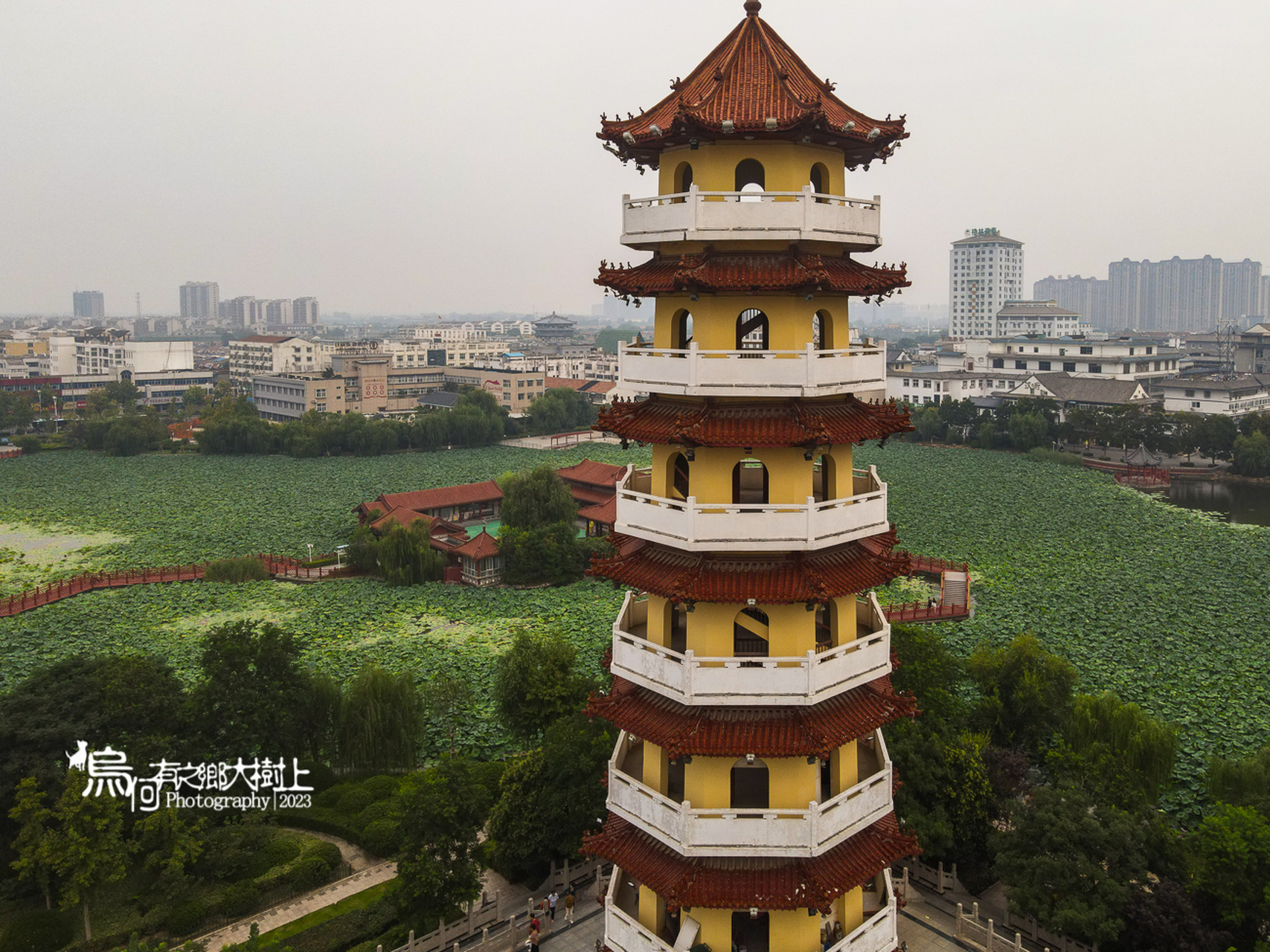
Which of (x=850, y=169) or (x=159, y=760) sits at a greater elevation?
(x=850, y=169)

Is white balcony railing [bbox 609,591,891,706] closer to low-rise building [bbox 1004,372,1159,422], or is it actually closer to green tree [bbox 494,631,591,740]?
green tree [bbox 494,631,591,740]

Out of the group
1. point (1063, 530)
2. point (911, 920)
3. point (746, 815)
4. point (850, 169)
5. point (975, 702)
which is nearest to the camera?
point (746, 815)

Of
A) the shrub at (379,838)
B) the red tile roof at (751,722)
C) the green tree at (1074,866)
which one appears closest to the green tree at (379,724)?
the shrub at (379,838)

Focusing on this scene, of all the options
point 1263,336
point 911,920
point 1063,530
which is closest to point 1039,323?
point 1263,336

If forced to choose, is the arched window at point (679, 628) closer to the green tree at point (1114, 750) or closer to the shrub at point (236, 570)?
the green tree at point (1114, 750)

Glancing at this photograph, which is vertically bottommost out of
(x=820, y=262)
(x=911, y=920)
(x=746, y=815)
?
(x=911, y=920)

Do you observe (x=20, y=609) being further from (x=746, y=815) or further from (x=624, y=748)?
(x=746, y=815)

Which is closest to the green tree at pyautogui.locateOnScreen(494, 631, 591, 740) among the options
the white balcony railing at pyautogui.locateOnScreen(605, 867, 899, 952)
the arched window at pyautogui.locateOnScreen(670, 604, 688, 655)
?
the white balcony railing at pyautogui.locateOnScreen(605, 867, 899, 952)
